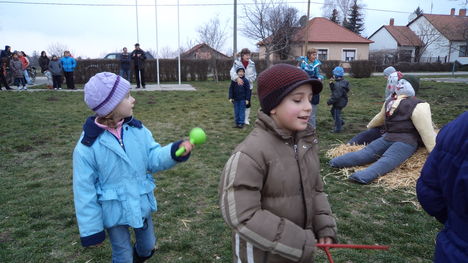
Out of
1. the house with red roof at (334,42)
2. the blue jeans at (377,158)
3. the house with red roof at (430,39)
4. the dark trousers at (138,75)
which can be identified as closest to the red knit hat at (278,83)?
the blue jeans at (377,158)

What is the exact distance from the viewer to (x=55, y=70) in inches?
664

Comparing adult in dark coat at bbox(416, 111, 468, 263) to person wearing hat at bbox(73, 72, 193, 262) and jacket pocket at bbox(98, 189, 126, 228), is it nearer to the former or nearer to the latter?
person wearing hat at bbox(73, 72, 193, 262)

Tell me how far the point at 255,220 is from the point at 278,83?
0.74 metres

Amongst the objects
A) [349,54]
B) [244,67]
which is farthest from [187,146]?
[349,54]

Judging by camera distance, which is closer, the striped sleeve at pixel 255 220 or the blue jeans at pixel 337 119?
the striped sleeve at pixel 255 220

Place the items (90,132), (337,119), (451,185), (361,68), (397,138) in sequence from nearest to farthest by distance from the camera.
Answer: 1. (451,185)
2. (90,132)
3. (397,138)
4. (337,119)
5. (361,68)

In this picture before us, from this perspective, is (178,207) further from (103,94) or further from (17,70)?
(17,70)

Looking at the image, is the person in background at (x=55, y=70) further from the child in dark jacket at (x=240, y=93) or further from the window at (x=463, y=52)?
the window at (x=463, y=52)

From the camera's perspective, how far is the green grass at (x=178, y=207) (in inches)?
143

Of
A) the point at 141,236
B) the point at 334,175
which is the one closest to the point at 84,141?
the point at 141,236

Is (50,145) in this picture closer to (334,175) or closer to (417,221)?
(334,175)

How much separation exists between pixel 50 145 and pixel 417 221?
7.18 m

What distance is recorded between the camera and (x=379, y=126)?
686cm

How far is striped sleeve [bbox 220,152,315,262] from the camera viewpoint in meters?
1.72
